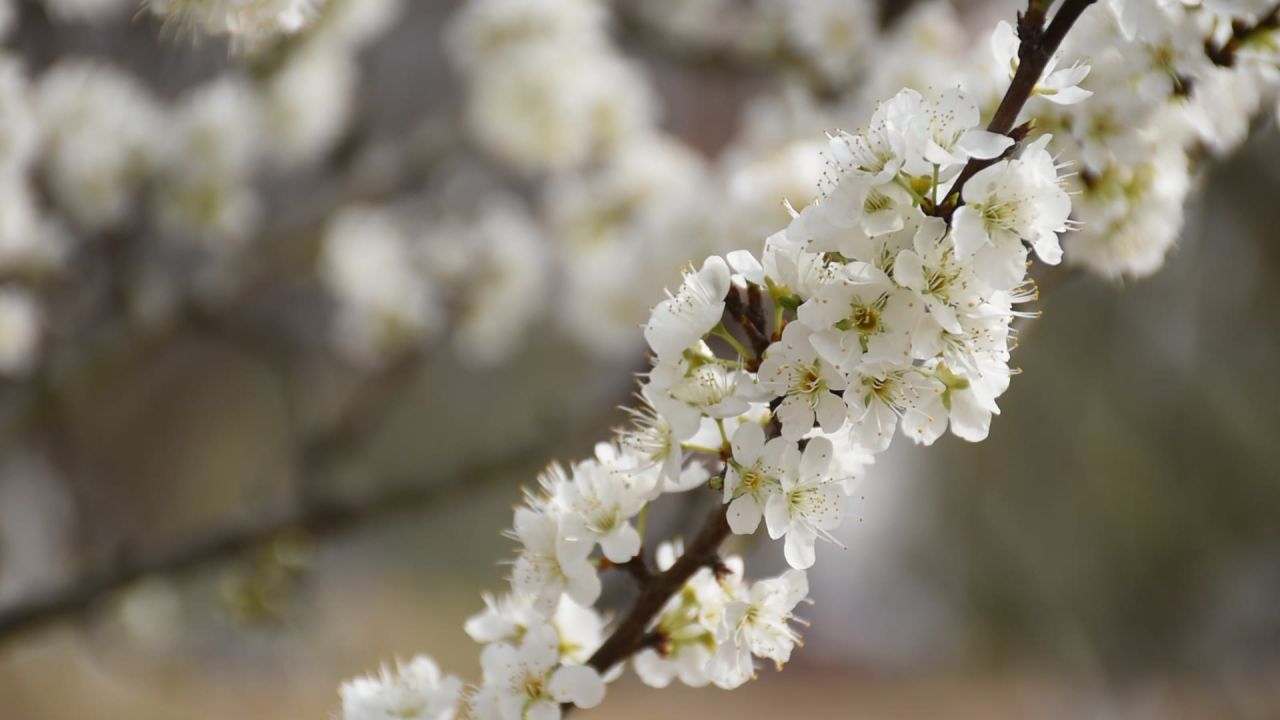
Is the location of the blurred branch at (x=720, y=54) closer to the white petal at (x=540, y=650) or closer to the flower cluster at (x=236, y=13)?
the flower cluster at (x=236, y=13)

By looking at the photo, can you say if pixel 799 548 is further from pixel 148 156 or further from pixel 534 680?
pixel 148 156

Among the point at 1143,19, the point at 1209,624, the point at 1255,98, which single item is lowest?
the point at 1209,624

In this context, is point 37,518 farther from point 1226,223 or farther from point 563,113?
point 1226,223

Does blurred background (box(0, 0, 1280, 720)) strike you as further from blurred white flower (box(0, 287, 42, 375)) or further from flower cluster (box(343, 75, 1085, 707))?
flower cluster (box(343, 75, 1085, 707))

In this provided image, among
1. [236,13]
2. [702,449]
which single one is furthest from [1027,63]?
[236,13]

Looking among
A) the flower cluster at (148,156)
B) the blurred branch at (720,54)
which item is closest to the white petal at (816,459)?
the blurred branch at (720,54)

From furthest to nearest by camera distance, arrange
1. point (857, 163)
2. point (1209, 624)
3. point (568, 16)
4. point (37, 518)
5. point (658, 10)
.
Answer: point (1209, 624), point (37, 518), point (658, 10), point (568, 16), point (857, 163)

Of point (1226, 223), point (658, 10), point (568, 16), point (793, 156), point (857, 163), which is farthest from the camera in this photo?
point (1226, 223)

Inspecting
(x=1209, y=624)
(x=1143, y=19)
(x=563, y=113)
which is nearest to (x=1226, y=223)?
(x=1209, y=624)
